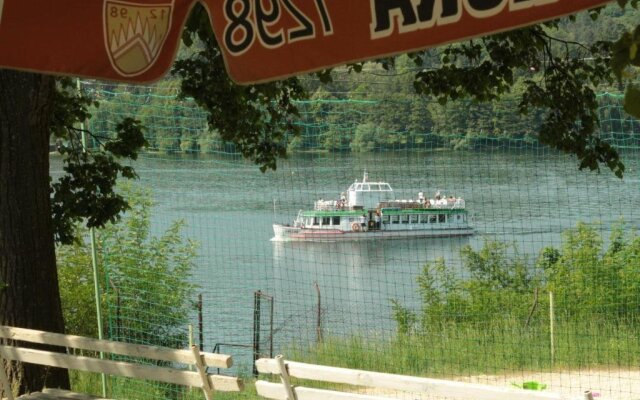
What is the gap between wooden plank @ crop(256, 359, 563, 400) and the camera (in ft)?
12.5

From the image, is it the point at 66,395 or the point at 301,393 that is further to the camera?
the point at 66,395

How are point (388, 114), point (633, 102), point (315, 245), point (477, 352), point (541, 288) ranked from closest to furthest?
point (633, 102) < point (477, 352) < point (388, 114) < point (541, 288) < point (315, 245)

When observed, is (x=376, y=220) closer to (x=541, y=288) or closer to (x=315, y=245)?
(x=315, y=245)

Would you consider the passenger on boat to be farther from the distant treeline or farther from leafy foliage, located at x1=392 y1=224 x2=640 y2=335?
the distant treeline

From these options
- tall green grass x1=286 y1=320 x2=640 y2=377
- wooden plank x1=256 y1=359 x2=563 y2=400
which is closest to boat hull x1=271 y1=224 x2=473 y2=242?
tall green grass x1=286 y1=320 x2=640 y2=377

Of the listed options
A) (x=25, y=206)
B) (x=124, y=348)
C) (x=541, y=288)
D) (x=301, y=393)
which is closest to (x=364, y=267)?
(x=541, y=288)

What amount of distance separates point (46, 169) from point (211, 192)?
44.8 feet

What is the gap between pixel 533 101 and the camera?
23.6 ft

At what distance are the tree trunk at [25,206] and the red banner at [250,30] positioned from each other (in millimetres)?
2193

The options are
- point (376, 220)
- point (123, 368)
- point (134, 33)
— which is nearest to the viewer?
point (134, 33)

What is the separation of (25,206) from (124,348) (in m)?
1.47

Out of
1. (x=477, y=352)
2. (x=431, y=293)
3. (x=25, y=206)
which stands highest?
(x=25, y=206)

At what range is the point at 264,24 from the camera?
11.1ft

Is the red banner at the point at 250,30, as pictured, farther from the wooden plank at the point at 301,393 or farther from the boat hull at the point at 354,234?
the boat hull at the point at 354,234
